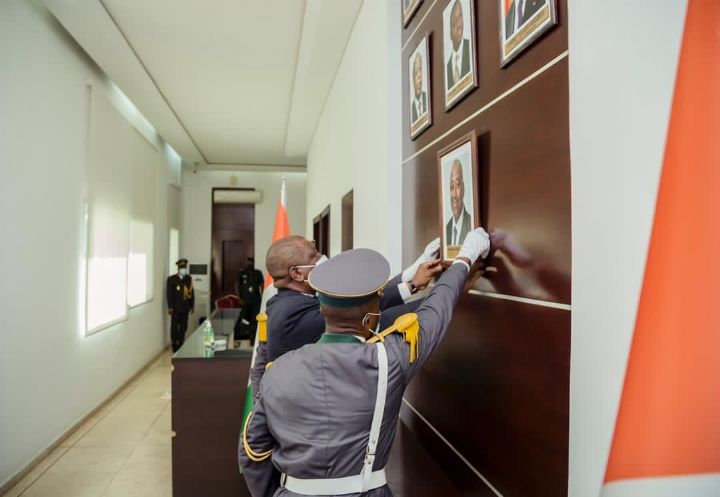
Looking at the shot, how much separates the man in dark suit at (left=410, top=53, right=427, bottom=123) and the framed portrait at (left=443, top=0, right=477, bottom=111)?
0.86 feet

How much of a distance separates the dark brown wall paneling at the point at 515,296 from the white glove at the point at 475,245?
0.16 ft

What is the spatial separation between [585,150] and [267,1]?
131 inches

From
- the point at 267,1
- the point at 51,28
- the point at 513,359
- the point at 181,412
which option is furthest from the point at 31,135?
the point at 513,359

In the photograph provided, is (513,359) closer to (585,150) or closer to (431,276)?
(431,276)

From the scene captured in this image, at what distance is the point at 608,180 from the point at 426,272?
2.99 feet

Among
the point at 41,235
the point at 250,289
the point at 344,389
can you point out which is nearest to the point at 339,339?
the point at 344,389

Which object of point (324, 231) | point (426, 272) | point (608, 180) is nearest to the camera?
point (608, 180)

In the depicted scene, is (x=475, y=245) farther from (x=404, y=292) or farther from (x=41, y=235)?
(x=41, y=235)

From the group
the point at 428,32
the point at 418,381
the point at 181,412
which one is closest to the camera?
the point at 428,32

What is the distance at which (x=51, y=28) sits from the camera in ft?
13.0

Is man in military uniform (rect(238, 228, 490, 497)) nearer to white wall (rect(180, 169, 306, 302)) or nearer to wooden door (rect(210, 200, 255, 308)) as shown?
white wall (rect(180, 169, 306, 302))

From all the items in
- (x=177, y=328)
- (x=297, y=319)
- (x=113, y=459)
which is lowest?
(x=113, y=459)

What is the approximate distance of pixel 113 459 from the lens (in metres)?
4.01

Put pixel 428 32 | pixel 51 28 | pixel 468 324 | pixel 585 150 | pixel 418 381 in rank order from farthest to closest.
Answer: pixel 51 28, pixel 418 381, pixel 428 32, pixel 468 324, pixel 585 150
